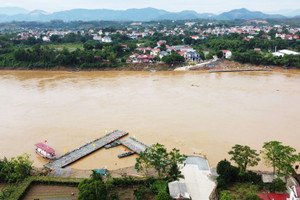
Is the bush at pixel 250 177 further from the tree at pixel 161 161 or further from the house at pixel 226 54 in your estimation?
the house at pixel 226 54

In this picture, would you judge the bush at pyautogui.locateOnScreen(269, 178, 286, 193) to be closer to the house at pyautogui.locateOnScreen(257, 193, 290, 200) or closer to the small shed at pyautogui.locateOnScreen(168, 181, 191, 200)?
the house at pyautogui.locateOnScreen(257, 193, 290, 200)

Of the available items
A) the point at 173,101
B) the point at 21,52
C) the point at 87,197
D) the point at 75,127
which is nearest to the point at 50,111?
the point at 75,127

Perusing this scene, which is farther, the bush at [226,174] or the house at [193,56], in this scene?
the house at [193,56]

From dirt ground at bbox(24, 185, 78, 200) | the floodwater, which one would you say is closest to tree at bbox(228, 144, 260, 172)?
the floodwater

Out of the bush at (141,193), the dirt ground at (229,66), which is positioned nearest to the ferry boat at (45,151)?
the bush at (141,193)

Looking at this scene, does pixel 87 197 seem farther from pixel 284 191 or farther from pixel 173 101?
pixel 173 101

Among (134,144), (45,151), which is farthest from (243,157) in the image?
(45,151)
